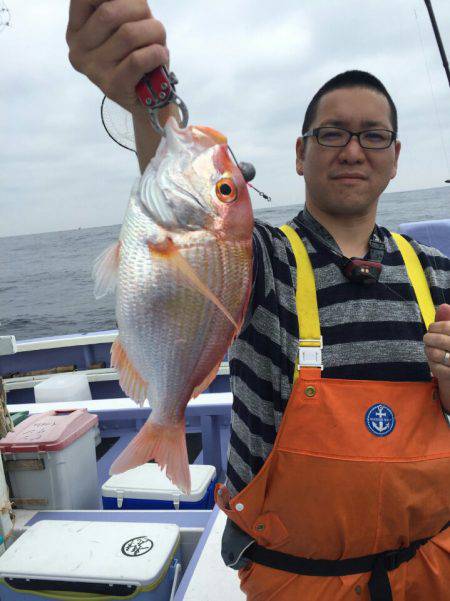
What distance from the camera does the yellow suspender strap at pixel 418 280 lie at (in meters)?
1.66

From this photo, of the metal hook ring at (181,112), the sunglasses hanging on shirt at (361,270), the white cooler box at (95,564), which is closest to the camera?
the metal hook ring at (181,112)

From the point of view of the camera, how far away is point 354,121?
1.70m

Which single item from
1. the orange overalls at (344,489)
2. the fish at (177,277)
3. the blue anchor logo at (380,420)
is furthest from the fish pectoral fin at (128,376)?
the blue anchor logo at (380,420)

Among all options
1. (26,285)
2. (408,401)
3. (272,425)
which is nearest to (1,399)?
(272,425)

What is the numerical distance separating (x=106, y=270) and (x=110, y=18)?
1.99 ft

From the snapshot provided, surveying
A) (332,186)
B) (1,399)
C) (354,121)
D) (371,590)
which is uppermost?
(354,121)

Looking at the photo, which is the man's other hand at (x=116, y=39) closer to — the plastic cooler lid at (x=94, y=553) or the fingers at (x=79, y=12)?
the fingers at (x=79, y=12)

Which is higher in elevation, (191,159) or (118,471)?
(191,159)

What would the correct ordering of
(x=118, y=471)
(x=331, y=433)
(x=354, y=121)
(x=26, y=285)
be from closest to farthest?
1. (x=118, y=471)
2. (x=331, y=433)
3. (x=354, y=121)
4. (x=26, y=285)

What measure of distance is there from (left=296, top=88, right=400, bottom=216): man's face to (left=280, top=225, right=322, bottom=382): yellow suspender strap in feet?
0.89

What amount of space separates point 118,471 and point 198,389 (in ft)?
0.87

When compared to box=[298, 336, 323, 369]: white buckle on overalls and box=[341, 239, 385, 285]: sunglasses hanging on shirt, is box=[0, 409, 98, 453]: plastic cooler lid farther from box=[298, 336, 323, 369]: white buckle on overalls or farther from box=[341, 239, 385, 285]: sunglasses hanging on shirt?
box=[341, 239, 385, 285]: sunglasses hanging on shirt

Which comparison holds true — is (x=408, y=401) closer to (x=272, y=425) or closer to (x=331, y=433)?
(x=331, y=433)

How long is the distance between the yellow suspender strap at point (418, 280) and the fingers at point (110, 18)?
4.10 feet
